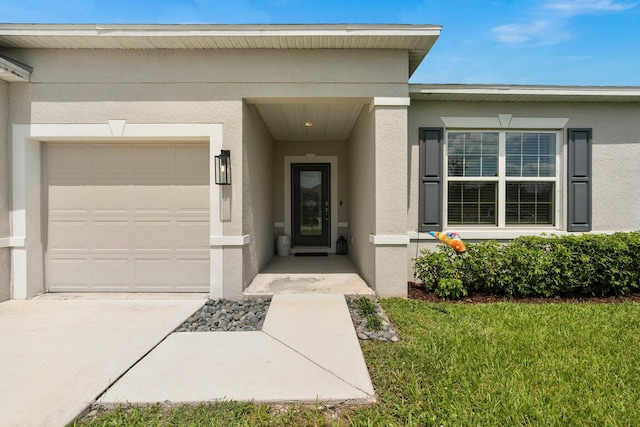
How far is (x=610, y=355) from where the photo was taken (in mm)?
2623

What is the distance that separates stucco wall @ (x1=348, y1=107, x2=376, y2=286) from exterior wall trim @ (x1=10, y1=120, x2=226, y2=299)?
7.26ft

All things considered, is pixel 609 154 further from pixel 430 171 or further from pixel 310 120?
pixel 310 120

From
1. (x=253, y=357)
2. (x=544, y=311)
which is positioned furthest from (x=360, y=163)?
(x=253, y=357)

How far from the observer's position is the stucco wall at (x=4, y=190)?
160 inches

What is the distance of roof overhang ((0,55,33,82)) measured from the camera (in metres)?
3.76

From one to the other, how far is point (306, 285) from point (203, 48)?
3764 mm

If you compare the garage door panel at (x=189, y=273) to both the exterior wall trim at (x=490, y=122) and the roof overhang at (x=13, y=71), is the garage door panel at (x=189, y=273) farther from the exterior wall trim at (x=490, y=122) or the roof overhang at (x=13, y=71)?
the exterior wall trim at (x=490, y=122)

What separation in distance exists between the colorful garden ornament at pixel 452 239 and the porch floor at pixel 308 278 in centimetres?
137

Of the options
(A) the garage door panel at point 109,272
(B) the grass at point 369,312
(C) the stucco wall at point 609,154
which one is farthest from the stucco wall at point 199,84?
(C) the stucco wall at point 609,154

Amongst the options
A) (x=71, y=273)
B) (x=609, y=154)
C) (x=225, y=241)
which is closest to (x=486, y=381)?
(x=225, y=241)

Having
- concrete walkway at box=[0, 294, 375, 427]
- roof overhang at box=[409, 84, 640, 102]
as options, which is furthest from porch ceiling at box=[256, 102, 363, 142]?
concrete walkway at box=[0, 294, 375, 427]

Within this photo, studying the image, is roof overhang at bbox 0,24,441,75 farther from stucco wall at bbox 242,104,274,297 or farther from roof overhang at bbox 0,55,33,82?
stucco wall at bbox 242,104,274,297

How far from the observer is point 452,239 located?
4.57 metres

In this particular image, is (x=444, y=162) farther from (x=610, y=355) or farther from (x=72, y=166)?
(x=72, y=166)
